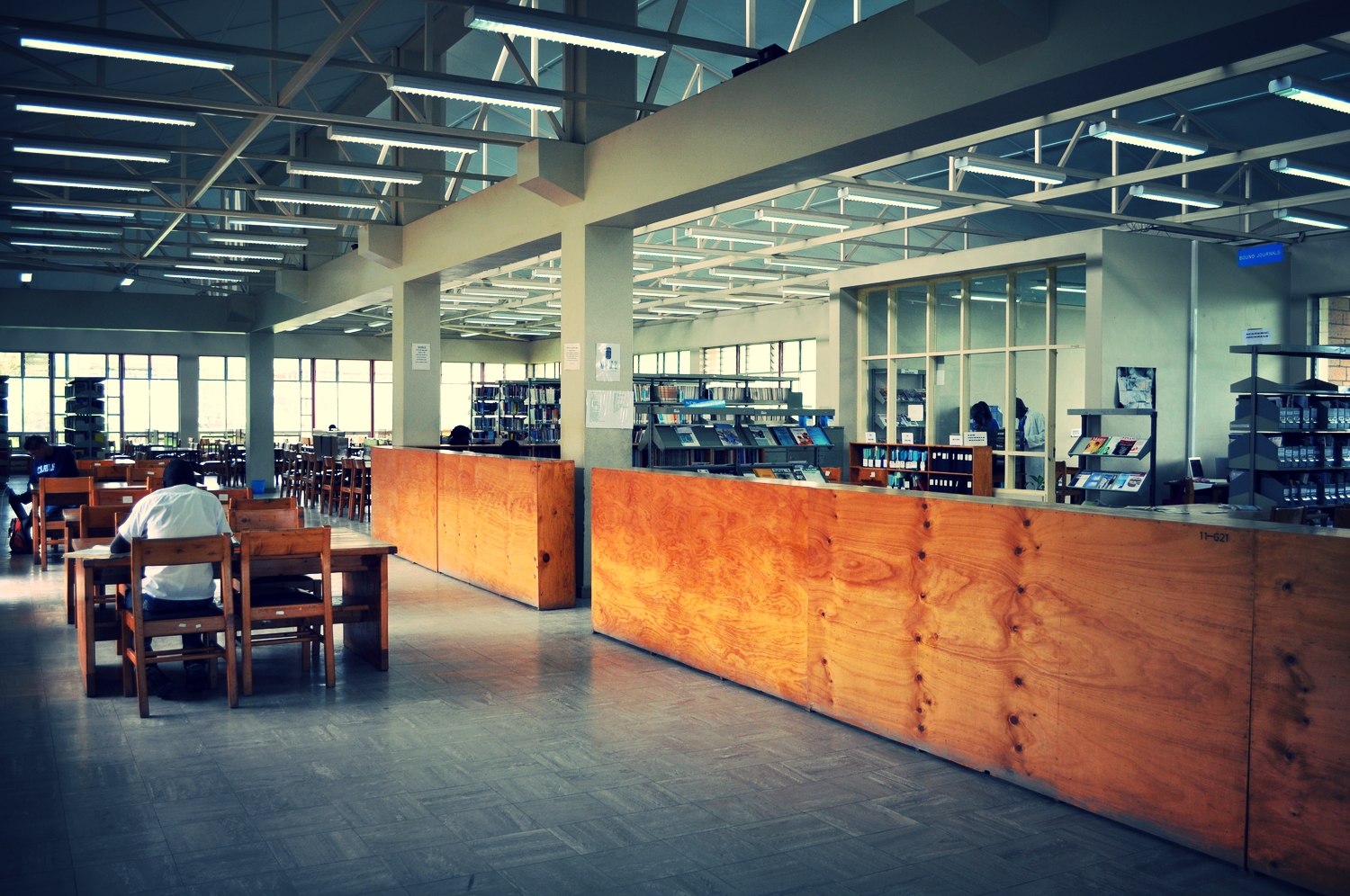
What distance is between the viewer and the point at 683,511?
19.6 feet

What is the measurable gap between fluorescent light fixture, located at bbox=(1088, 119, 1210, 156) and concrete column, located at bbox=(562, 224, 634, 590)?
413cm

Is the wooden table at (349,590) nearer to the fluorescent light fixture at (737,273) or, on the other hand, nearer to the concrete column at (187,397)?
the fluorescent light fixture at (737,273)

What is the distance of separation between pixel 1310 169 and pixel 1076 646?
28.1 feet

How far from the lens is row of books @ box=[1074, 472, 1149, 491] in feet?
31.3

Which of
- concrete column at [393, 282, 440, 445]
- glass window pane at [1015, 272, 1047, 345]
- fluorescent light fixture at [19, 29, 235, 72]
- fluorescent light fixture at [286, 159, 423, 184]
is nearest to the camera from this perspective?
fluorescent light fixture at [19, 29, 235, 72]

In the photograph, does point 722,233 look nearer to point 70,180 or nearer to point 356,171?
point 356,171

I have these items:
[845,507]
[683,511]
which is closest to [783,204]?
[683,511]

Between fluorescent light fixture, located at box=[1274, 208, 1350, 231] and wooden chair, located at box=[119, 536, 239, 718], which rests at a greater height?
fluorescent light fixture, located at box=[1274, 208, 1350, 231]

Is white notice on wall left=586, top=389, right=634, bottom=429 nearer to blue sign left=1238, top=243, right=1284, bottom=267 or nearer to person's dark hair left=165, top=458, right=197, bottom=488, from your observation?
person's dark hair left=165, top=458, right=197, bottom=488

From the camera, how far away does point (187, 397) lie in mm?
27297

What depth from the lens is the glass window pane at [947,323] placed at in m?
13.6

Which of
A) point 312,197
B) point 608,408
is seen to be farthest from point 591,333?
point 312,197

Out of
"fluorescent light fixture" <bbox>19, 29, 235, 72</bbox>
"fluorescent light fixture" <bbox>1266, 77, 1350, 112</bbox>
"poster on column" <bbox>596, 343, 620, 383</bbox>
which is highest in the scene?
"fluorescent light fixture" <bbox>1266, 77, 1350, 112</bbox>

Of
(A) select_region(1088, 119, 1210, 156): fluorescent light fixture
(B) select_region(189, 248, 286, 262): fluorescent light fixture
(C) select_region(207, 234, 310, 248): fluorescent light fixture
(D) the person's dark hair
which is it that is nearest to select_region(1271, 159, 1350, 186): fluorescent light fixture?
(A) select_region(1088, 119, 1210, 156): fluorescent light fixture
